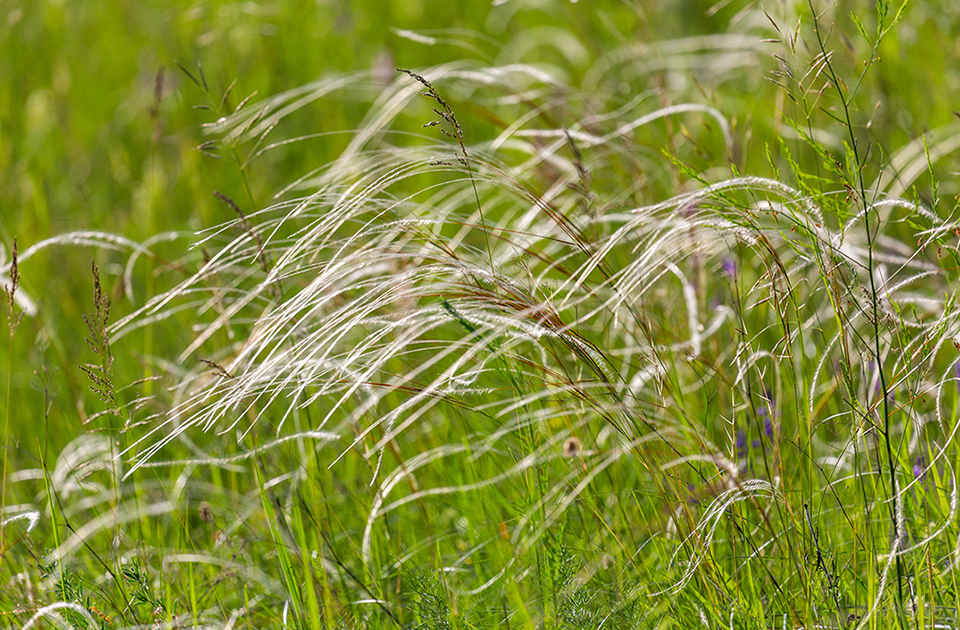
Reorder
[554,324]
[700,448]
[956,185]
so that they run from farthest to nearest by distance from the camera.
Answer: [956,185] < [700,448] < [554,324]

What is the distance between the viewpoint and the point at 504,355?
1333mm

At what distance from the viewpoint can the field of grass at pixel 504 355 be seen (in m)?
1.24

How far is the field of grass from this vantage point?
1241 mm

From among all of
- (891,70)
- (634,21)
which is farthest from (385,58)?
(891,70)

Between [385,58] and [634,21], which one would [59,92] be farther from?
[634,21]

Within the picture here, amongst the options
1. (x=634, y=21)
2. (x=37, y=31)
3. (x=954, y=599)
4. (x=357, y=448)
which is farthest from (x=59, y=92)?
(x=954, y=599)

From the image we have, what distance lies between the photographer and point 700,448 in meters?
1.42

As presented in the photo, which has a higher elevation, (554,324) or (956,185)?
(554,324)

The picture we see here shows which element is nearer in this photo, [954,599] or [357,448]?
[954,599]

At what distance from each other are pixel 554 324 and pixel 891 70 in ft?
7.77

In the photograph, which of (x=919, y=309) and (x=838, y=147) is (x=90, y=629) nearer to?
(x=919, y=309)

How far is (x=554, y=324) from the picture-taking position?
4.06ft

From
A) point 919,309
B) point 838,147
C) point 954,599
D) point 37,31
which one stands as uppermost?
point 37,31

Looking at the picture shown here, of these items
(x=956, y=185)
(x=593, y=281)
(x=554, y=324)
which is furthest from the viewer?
(x=956, y=185)
